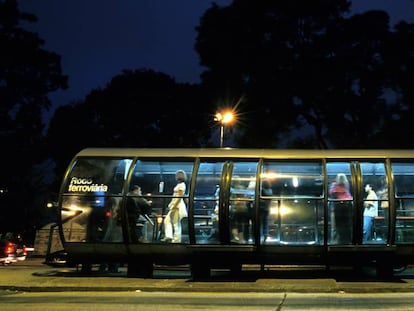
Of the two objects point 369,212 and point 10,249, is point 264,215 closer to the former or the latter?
point 369,212

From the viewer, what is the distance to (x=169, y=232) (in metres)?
13.9

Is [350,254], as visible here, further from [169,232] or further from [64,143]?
[64,143]

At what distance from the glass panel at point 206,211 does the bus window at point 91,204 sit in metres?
1.88

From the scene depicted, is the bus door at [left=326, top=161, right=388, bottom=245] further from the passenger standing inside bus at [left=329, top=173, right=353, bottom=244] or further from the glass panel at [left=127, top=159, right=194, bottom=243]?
the glass panel at [left=127, top=159, right=194, bottom=243]

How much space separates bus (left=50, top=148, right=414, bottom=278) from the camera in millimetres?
13391

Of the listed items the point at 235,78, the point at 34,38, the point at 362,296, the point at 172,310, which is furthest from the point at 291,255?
the point at 34,38

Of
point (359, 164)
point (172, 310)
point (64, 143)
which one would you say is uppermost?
point (64, 143)

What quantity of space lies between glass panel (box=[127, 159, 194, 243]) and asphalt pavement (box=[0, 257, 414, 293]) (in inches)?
41.6

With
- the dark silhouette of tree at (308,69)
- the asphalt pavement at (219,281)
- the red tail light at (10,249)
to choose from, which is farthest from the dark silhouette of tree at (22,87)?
the asphalt pavement at (219,281)

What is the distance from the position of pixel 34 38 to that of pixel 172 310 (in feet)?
98.8

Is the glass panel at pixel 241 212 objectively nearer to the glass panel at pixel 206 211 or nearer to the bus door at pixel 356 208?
the glass panel at pixel 206 211

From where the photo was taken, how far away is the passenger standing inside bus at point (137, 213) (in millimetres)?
13841

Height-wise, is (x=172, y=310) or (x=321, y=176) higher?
(x=321, y=176)

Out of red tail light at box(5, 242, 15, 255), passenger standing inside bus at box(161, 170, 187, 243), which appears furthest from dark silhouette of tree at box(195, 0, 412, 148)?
passenger standing inside bus at box(161, 170, 187, 243)
